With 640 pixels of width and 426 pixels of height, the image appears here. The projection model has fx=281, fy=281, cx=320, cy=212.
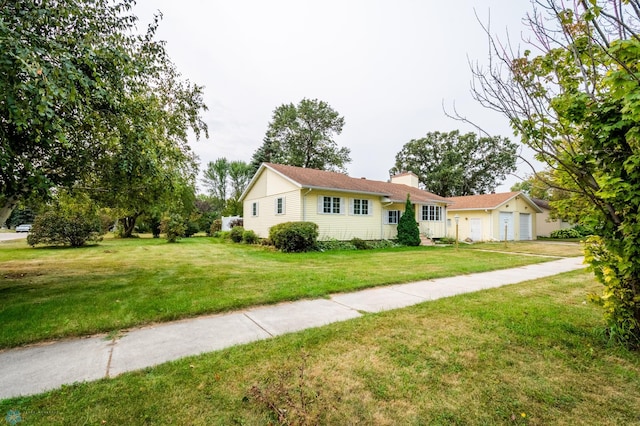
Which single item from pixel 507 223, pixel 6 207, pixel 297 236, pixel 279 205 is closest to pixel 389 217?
pixel 279 205

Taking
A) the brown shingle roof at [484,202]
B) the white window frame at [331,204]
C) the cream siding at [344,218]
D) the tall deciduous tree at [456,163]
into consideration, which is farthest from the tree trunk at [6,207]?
the tall deciduous tree at [456,163]

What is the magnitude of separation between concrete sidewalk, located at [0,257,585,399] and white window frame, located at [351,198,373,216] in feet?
37.7

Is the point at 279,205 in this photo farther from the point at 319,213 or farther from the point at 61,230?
the point at 61,230

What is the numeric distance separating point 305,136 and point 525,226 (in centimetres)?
2563

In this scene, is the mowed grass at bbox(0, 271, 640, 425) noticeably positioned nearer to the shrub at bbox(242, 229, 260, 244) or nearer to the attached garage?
the shrub at bbox(242, 229, 260, 244)

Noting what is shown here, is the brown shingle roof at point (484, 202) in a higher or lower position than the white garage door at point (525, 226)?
higher

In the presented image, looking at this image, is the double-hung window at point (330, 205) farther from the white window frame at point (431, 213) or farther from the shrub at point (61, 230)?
the shrub at point (61, 230)

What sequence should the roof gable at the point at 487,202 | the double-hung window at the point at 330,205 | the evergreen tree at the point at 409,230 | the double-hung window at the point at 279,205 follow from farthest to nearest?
the roof gable at the point at 487,202
the evergreen tree at the point at 409,230
the double-hung window at the point at 279,205
the double-hung window at the point at 330,205

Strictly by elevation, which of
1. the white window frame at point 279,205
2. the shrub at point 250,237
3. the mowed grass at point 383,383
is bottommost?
the mowed grass at point 383,383

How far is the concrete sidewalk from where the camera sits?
2.84m

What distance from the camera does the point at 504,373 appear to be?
2.84 meters

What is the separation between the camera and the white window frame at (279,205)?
1698 centimetres

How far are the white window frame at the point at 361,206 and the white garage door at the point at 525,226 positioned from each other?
53.6ft

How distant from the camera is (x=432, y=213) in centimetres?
2134
